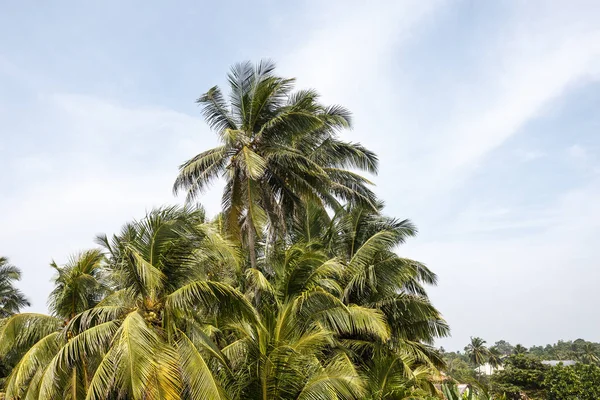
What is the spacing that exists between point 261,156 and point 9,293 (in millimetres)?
30112

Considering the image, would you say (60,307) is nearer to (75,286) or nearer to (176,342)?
(75,286)

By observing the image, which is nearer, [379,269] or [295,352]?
[295,352]

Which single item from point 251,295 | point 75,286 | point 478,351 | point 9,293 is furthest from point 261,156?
point 478,351

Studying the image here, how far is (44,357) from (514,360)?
4244cm

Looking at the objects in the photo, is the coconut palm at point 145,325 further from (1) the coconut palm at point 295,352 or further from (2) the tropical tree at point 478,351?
(2) the tropical tree at point 478,351

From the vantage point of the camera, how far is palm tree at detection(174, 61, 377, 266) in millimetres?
14828

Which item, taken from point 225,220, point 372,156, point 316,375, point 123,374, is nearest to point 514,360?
point 372,156

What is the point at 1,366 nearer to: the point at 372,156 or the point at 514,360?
the point at 372,156

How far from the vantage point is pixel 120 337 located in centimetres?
794

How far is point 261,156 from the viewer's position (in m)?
15.2

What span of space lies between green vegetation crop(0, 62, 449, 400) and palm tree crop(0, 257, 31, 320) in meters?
21.3

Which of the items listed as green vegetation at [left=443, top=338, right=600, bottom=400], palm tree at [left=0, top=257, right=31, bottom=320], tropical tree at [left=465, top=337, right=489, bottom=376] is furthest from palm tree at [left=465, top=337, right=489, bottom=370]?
palm tree at [left=0, top=257, right=31, bottom=320]

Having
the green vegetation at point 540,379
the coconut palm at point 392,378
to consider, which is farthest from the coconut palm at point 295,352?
the green vegetation at point 540,379

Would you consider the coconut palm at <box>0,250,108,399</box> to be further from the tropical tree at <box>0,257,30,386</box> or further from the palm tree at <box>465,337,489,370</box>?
the palm tree at <box>465,337,489,370</box>
